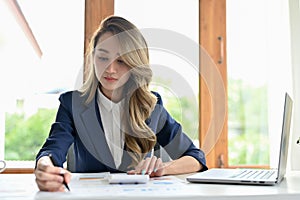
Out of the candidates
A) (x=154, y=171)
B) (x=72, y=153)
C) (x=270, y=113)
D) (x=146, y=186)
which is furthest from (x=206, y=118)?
(x=146, y=186)

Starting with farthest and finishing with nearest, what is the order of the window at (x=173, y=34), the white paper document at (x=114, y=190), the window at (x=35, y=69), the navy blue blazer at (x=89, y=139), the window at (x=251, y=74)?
1. the window at (x=251, y=74)
2. the window at (x=173, y=34)
3. the window at (x=35, y=69)
4. the navy blue blazer at (x=89, y=139)
5. the white paper document at (x=114, y=190)

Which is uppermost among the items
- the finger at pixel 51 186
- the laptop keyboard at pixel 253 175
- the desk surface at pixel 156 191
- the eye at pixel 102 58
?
the eye at pixel 102 58

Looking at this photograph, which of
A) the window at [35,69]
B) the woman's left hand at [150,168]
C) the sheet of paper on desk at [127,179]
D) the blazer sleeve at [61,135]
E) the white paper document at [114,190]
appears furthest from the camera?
the window at [35,69]

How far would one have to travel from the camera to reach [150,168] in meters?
1.19


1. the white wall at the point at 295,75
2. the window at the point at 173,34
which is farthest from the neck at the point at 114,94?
the white wall at the point at 295,75

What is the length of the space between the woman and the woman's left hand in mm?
272

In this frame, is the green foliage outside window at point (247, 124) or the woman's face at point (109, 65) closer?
the woman's face at point (109, 65)

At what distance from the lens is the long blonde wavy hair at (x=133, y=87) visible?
1603 mm

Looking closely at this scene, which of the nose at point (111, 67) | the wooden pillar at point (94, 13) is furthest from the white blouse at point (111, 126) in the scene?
the wooden pillar at point (94, 13)

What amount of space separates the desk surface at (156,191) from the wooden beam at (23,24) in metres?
1.84

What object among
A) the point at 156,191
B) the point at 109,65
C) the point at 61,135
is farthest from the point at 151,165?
the point at 109,65

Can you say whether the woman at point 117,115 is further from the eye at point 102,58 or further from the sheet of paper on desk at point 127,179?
the sheet of paper on desk at point 127,179

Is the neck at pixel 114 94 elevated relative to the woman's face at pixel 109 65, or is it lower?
lower

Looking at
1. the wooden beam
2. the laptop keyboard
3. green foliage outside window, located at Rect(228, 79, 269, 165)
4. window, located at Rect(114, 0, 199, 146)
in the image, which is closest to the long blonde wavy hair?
the laptop keyboard
